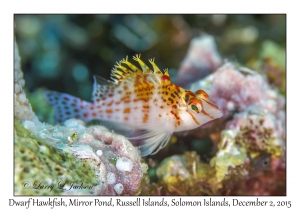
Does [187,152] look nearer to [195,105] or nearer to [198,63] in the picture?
[195,105]

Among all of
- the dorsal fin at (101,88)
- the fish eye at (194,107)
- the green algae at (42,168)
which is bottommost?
the green algae at (42,168)

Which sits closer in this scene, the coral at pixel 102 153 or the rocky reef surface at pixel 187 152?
the rocky reef surface at pixel 187 152

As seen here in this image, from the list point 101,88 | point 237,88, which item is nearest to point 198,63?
point 237,88

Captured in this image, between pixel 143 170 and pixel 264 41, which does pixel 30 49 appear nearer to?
pixel 143 170

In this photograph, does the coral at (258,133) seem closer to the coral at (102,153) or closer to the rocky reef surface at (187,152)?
the rocky reef surface at (187,152)

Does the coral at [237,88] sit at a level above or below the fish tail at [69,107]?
above

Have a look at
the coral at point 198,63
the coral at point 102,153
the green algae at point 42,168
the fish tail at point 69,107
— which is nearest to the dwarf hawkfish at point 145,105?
the fish tail at point 69,107

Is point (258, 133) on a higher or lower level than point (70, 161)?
higher

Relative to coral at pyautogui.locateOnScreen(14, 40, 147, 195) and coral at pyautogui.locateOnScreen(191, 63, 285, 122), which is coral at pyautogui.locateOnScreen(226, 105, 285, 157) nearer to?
coral at pyautogui.locateOnScreen(191, 63, 285, 122)
